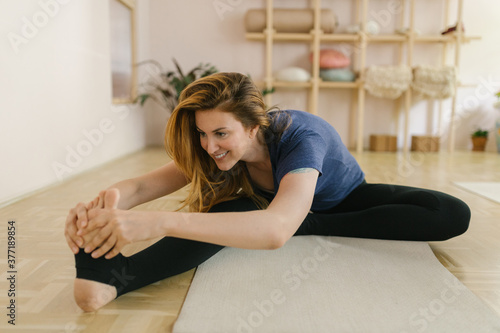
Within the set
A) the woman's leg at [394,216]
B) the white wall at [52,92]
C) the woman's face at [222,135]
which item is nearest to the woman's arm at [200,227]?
the woman's face at [222,135]

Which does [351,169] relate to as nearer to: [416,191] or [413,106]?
[416,191]

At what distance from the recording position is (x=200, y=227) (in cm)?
85

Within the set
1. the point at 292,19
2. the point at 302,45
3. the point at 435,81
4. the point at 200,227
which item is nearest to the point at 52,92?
the point at 200,227

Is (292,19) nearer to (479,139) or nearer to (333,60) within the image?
(333,60)

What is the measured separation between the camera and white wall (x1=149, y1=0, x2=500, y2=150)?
464 centimetres

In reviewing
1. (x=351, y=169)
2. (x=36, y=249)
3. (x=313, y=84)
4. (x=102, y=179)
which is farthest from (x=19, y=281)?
(x=313, y=84)

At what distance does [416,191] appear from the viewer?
1420 millimetres

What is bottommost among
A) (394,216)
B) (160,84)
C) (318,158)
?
(394,216)

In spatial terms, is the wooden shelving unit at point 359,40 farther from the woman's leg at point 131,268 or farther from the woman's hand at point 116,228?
the woman's hand at point 116,228

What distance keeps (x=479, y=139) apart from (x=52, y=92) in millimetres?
4198

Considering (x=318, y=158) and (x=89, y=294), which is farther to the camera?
(x=318, y=158)

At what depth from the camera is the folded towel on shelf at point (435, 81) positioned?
13.8 ft

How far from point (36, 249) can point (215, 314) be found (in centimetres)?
75

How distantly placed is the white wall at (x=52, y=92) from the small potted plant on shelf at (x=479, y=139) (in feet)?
12.2
